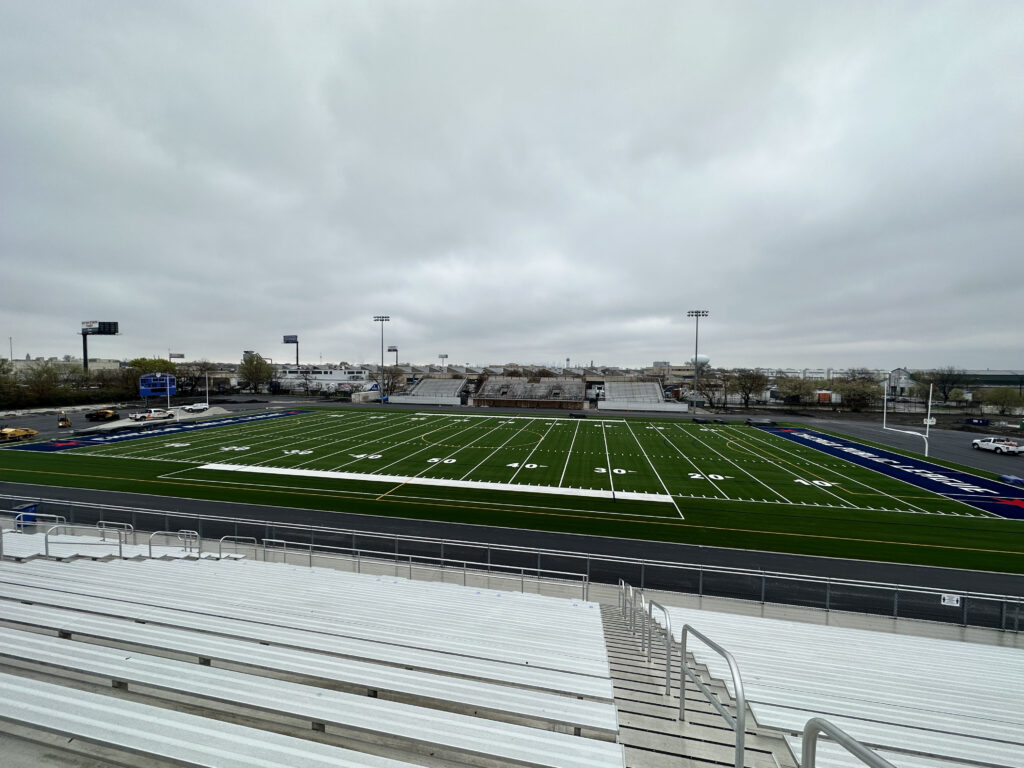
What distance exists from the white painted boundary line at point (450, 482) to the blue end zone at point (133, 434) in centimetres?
1777

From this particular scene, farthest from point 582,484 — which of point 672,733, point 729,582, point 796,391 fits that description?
point 796,391

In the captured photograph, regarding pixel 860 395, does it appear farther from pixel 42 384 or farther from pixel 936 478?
pixel 42 384

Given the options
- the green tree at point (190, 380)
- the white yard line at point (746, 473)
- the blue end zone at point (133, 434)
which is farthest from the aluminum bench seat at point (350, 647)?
the green tree at point (190, 380)

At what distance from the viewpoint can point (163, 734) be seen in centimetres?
278

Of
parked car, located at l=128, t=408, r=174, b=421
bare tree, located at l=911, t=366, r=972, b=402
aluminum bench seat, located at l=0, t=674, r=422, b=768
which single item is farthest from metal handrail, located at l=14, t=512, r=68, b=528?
bare tree, located at l=911, t=366, r=972, b=402

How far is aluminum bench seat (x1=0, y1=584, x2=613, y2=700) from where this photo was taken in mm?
4016

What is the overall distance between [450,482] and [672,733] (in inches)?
895

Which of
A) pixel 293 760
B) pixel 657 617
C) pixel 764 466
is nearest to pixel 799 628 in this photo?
pixel 657 617

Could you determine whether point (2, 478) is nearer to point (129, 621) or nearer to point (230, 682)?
point (129, 621)

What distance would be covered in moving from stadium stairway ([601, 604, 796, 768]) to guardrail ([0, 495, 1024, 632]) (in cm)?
543

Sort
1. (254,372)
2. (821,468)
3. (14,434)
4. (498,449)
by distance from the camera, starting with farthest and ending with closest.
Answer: (254,372) → (14,434) → (498,449) → (821,468)

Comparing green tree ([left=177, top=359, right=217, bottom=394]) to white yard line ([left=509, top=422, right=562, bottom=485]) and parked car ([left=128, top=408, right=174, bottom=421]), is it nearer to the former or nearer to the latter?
parked car ([left=128, top=408, right=174, bottom=421])

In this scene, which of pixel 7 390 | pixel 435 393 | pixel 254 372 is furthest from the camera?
pixel 254 372

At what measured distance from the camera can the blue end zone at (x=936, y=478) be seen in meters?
23.5
